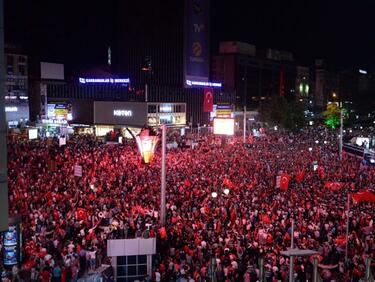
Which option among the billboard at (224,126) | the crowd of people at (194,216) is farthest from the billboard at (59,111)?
the crowd of people at (194,216)

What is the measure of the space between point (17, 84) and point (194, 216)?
71.1m

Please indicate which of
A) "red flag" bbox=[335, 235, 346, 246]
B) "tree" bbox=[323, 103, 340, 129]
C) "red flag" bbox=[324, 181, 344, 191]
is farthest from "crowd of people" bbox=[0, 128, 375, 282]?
"tree" bbox=[323, 103, 340, 129]

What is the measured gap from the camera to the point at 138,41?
96.9 m

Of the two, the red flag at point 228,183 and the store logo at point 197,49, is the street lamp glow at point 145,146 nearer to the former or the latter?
the red flag at point 228,183

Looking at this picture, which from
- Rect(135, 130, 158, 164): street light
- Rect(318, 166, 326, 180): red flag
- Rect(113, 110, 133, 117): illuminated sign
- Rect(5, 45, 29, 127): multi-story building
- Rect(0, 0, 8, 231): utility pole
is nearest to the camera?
Rect(0, 0, 8, 231): utility pole

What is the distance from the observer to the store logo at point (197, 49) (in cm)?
9181

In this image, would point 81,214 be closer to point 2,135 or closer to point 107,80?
point 2,135

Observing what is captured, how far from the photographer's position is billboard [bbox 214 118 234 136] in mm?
45781

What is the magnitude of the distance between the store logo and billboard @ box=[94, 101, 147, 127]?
91.2 ft

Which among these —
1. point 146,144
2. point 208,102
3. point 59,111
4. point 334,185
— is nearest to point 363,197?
point 334,185

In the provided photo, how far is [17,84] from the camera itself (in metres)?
83.7

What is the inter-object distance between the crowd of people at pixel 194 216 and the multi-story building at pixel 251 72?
8279 centimetres

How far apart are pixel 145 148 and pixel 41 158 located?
11.1m

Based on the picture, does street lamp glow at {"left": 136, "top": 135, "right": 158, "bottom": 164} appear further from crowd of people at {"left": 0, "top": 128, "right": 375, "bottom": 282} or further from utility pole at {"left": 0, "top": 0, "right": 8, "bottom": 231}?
utility pole at {"left": 0, "top": 0, "right": 8, "bottom": 231}
